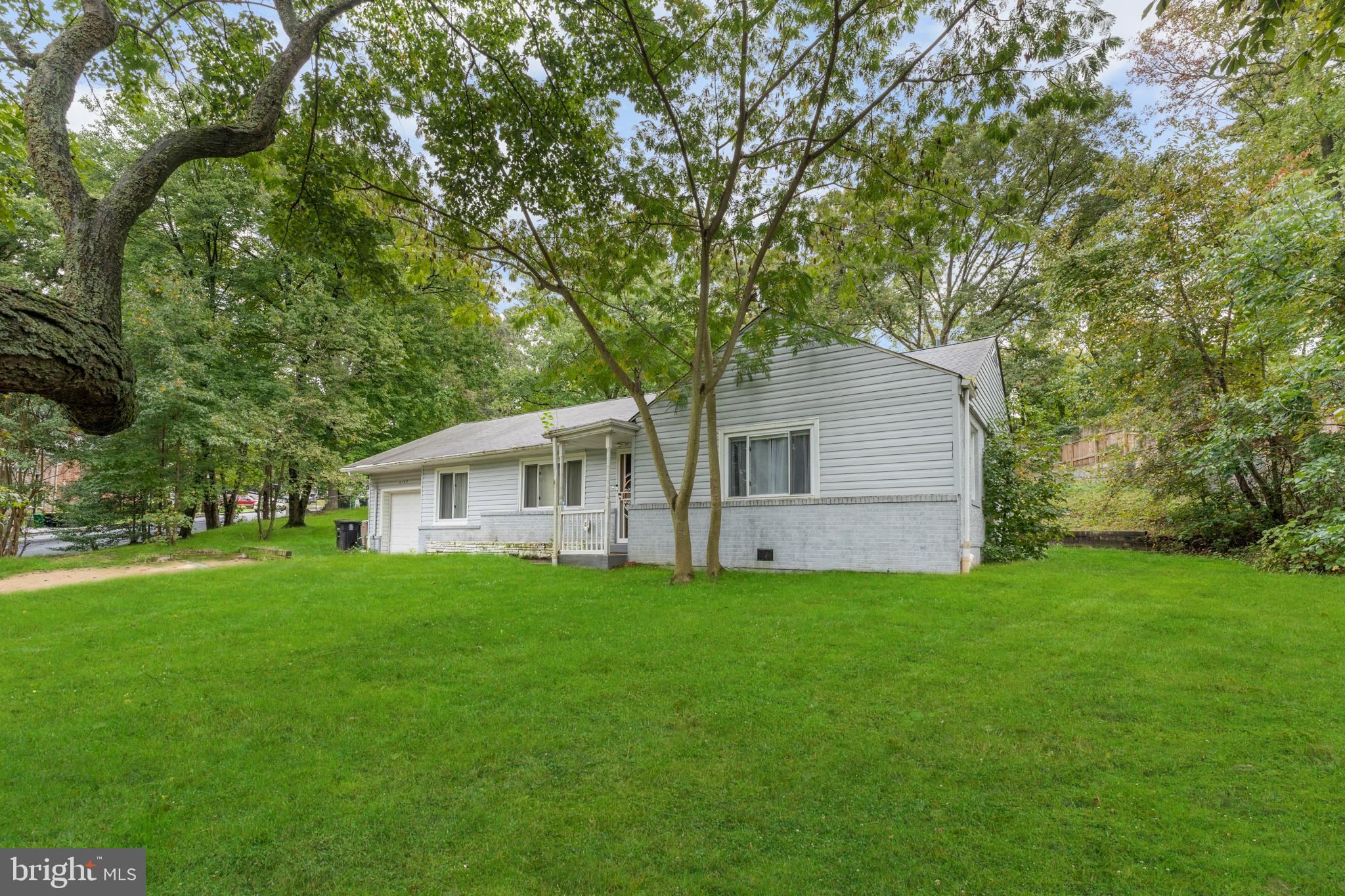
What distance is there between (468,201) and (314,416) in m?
12.8

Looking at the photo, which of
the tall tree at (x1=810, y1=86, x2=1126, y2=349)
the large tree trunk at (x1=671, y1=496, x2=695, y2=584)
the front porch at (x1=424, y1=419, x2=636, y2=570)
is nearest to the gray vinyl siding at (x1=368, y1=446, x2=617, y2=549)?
the front porch at (x1=424, y1=419, x2=636, y2=570)

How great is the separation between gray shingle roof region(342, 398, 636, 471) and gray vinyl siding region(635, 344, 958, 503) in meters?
3.08

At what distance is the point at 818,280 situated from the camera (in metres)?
9.72

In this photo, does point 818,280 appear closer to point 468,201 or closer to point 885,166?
point 885,166

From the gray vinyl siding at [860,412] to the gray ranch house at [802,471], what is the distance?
20mm

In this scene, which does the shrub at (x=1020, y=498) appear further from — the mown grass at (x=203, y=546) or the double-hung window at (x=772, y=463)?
the mown grass at (x=203, y=546)

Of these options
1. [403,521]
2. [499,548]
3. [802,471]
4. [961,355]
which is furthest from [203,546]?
[961,355]

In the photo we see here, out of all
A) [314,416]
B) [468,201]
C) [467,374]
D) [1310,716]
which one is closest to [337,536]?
[314,416]

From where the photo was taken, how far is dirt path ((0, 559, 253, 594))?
10055mm

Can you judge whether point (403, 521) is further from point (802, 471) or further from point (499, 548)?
point (802, 471)

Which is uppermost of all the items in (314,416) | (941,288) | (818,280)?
(941,288)

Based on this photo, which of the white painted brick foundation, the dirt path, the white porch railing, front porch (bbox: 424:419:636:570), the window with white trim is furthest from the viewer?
the window with white trim

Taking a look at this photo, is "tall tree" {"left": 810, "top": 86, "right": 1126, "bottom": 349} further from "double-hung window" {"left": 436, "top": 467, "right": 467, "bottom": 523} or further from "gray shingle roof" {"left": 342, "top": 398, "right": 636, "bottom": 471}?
"double-hung window" {"left": 436, "top": 467, "right": 467, "bottom": 523}

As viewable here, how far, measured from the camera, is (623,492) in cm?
1300
